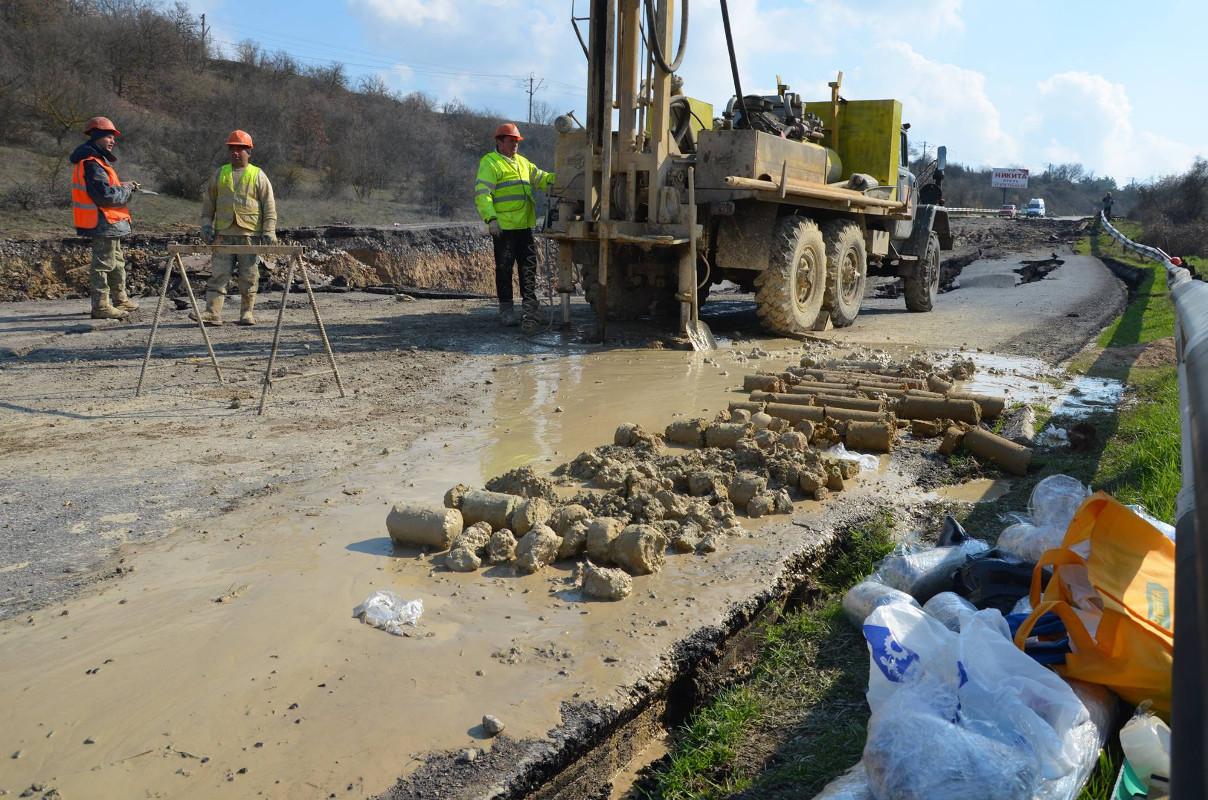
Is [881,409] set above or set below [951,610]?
above

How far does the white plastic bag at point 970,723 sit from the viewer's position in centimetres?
194

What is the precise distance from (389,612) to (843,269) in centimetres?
909

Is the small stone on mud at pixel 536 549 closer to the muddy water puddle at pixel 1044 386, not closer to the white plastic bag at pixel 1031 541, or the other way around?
the white plastic bag at pixel 1031 541

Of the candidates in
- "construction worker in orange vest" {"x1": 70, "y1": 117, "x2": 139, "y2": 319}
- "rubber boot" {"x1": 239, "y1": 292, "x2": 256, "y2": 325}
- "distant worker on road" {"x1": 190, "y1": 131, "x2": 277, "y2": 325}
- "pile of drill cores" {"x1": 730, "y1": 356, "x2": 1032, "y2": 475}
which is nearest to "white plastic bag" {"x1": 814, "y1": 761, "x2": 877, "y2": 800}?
"pile of drill cores" {"x1": 730, "y1": 356, "x2": 1032, "y2": 475}

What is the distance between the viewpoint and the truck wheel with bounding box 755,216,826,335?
32.1 ft

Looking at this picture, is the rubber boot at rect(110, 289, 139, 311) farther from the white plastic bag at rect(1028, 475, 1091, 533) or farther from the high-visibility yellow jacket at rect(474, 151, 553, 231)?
the white plastic bag at rect(1028, 475, 1091, 533)

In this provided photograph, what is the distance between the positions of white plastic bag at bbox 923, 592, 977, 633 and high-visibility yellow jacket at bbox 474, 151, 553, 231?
7491 mm

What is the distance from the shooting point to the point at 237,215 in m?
9.45

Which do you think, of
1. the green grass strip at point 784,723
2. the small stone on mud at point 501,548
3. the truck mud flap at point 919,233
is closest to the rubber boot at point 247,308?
the small stone on mud at point 501,548

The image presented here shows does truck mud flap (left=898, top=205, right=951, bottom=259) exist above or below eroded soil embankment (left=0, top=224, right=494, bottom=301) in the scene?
above

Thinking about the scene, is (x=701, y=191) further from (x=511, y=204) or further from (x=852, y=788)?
(x=852, y=788)

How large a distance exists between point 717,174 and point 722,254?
97 cm

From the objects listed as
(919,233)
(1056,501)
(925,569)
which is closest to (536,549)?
(925,569)

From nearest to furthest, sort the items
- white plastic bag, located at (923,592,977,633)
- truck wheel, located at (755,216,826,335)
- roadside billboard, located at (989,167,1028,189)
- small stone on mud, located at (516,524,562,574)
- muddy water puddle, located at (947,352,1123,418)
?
white plastic bag, located at (923,592,977,633) < small stone on mud, located at (516,524,562,574) < muddy water puddle, located at (947,352,1123,418) < truck wheel, located at (755,216,826,335) < roadside billboard, located at (989,167,1028,189)
